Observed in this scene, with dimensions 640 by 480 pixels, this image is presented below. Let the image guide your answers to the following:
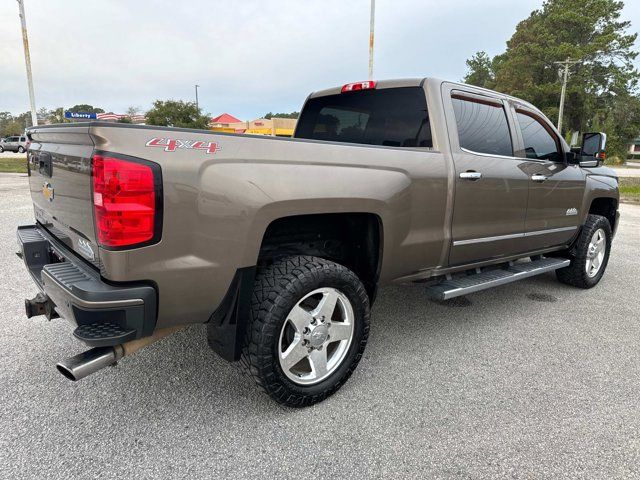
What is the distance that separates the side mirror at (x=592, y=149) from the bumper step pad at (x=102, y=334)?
14.0ft

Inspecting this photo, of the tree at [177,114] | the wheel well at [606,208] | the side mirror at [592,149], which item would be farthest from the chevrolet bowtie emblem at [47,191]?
the tree at [177,114]

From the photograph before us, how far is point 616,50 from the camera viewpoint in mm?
42875

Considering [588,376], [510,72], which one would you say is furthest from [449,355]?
[510,72]

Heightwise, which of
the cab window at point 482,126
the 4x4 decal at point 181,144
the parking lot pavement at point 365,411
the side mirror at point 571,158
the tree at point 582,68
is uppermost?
the tree at point 582,68

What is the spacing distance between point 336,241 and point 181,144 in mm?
1327

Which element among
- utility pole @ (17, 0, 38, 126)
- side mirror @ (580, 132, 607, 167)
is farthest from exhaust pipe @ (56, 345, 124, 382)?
utility pole @ (17, 0, 38, 126)

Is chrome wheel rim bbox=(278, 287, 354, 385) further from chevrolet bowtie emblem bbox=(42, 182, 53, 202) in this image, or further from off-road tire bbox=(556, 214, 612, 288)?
off-road tire bbox=(556, 214, 612, 288)

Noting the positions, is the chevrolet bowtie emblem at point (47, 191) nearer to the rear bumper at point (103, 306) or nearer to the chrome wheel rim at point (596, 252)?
the rear bumper at point (103, 306)

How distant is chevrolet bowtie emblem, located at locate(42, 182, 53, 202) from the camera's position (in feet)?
7.99

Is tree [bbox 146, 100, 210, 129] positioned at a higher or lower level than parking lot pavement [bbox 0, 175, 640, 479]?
higher

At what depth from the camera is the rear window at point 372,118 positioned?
3.19 metres

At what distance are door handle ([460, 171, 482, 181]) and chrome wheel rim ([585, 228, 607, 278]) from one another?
2.36 meters

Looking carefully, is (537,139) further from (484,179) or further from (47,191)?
(47,191)

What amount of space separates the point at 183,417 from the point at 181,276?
0.89 metres
